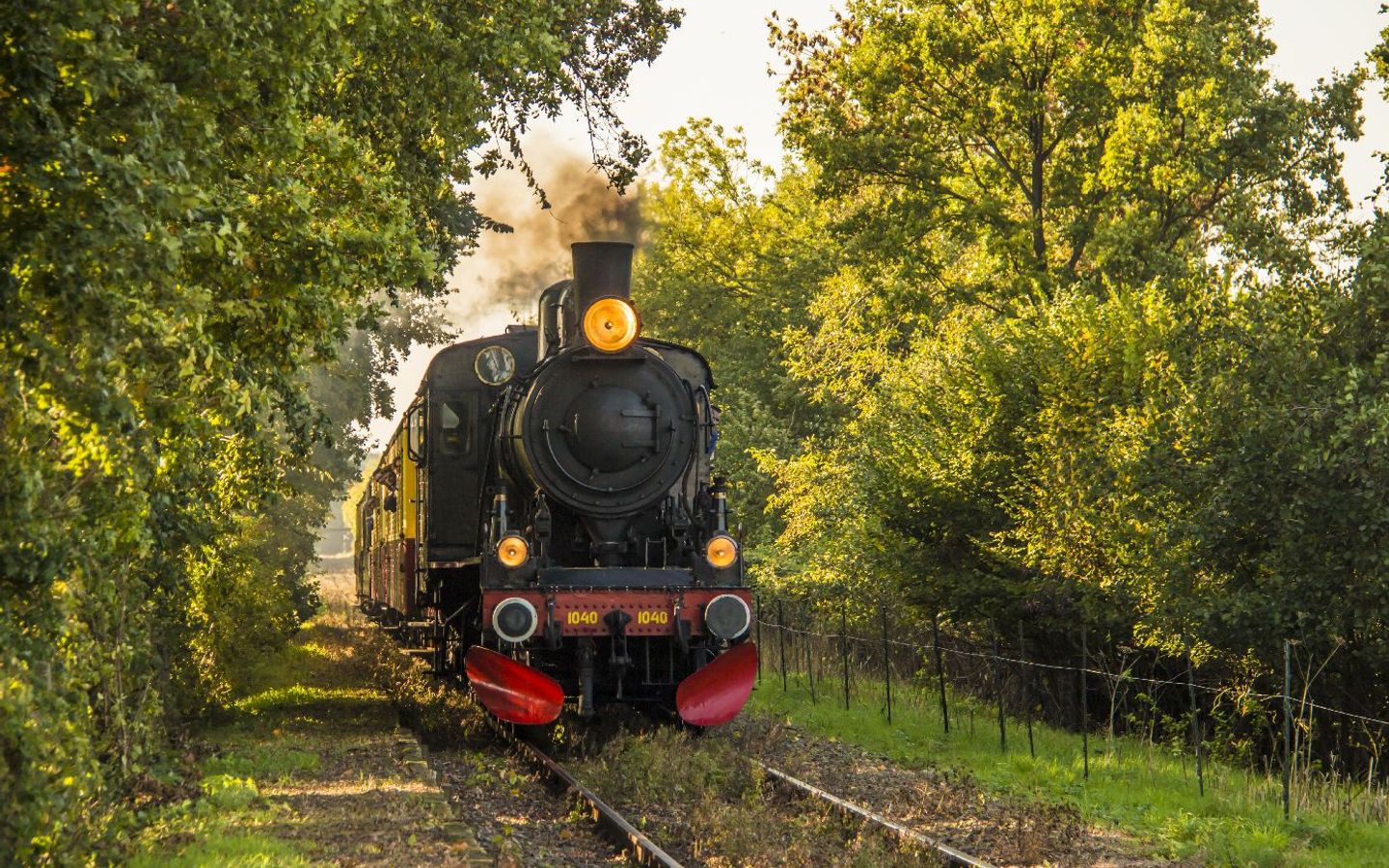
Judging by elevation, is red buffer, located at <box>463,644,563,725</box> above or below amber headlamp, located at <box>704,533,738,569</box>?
below

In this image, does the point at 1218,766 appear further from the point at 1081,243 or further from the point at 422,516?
the point at 1081,243

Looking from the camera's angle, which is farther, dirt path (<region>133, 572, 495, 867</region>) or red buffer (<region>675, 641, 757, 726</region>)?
red buffer (<region>675, 641, 757, 726</region>)

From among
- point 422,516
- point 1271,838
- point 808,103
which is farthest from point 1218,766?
point 808,103

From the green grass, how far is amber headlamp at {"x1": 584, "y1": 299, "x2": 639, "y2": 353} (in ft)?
13.7

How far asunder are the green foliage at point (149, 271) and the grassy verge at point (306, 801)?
1.77 ft

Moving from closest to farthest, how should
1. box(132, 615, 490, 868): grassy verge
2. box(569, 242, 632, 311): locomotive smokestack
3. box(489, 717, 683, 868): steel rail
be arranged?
box(132, 615, 490, 868): grassy verge
box(489, 717, 683, 868): steel rail
box(569, 242, 632, 311): locomotive smokestack

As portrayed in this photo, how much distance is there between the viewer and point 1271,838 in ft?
27.3

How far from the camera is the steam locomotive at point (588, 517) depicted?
1142 cm

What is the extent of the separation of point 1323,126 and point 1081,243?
3.95 metres

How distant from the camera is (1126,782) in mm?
10758

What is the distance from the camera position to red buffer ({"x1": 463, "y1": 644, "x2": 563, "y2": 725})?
11281 mm

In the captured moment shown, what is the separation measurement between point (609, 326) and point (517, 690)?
2.99 meters

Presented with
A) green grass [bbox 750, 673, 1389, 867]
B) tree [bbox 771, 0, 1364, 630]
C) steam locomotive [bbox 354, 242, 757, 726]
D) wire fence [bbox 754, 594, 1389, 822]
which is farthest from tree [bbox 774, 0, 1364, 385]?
steam locomotive [bbox 354, 242, 757, 726]

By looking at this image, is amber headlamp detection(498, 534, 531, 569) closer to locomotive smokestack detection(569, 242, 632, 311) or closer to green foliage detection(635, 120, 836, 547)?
locomotive smokestack detection(569, 242, 632, 311)
